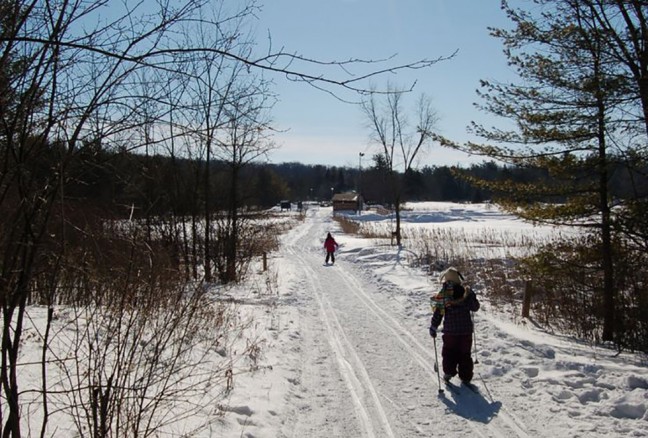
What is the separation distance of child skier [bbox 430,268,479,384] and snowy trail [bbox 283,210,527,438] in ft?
1.29

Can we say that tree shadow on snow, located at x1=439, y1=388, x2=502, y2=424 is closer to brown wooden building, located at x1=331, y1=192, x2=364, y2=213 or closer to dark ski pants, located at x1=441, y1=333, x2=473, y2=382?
dark ski pants, located at x1=441, y1=333, x2=473, y2=382

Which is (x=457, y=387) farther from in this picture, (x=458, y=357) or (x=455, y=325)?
(x=455, y=325)

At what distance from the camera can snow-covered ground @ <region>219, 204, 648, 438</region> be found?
5.13 meters

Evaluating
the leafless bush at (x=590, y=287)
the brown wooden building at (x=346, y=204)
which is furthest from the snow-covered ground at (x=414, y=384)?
the brown wooden building at (x=346, y=204)

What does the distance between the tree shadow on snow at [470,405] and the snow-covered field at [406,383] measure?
0.01 m

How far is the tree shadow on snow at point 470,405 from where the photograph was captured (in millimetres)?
5457

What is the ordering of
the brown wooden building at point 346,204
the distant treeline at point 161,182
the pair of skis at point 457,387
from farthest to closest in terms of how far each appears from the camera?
the brown wooden building at point 346,204, the pair of skis at point 457,387, the distant treeline at point 161,182

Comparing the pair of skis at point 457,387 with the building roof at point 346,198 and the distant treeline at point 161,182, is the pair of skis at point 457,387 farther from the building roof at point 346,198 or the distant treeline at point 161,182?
the building roof at point 346,198

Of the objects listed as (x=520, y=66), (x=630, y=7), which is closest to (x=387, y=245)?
(x=520, y=66)

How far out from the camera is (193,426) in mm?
4598

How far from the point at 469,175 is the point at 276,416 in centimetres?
724

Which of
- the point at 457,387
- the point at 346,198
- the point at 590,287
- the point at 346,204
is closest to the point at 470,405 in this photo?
the point at 457,387

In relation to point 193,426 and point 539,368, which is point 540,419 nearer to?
point 539,368

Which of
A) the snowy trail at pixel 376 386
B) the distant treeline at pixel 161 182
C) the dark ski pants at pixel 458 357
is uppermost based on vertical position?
the distant treeline at pixel 161 182
